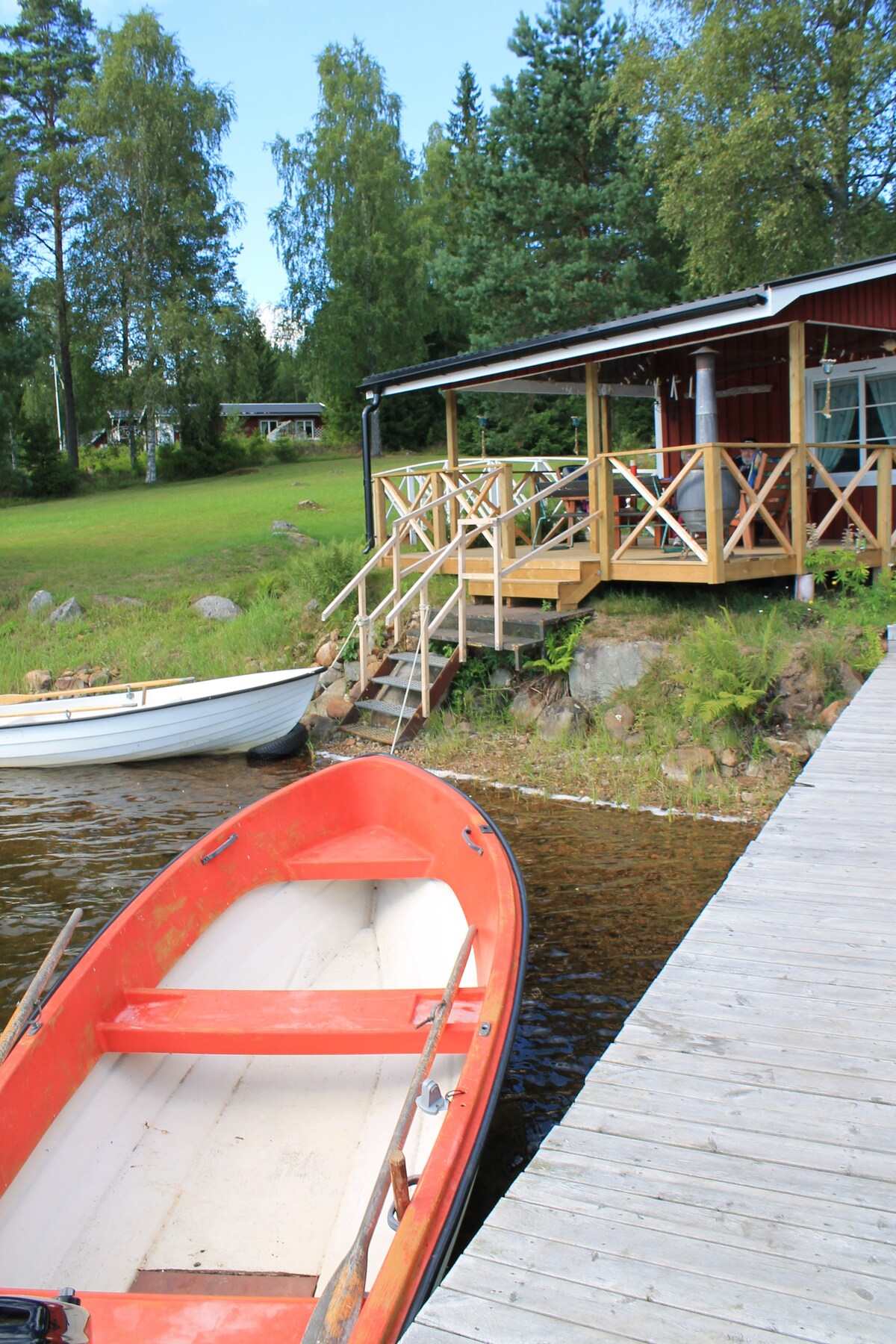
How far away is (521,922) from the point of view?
4121 millimetres

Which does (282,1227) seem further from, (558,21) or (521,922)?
(558,21)

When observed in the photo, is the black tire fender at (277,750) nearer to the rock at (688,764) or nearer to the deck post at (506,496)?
the deck post at (506,496)

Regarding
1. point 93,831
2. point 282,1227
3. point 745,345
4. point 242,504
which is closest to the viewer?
point 282,1227

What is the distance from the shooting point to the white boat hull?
375 inches

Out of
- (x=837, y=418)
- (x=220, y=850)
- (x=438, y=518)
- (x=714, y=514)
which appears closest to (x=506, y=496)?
(x=438, y=518)

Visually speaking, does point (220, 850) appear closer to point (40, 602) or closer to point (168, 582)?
point (40, 602)

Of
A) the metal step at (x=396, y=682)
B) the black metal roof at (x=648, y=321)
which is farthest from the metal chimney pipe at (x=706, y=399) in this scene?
the metal step at (x=396, y=682)

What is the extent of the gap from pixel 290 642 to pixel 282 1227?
906cm

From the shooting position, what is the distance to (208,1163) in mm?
3598

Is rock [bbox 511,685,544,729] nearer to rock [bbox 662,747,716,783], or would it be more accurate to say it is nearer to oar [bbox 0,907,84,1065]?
rock [bbox 662,747,716,783]

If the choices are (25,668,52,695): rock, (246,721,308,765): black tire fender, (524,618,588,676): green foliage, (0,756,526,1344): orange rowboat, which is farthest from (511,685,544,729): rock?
(25,668,52,695): rock

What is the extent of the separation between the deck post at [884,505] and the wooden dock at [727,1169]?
6.99m

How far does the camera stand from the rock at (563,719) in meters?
9.25

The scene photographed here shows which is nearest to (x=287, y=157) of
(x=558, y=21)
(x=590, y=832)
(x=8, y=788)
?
(x=558, y=21)
